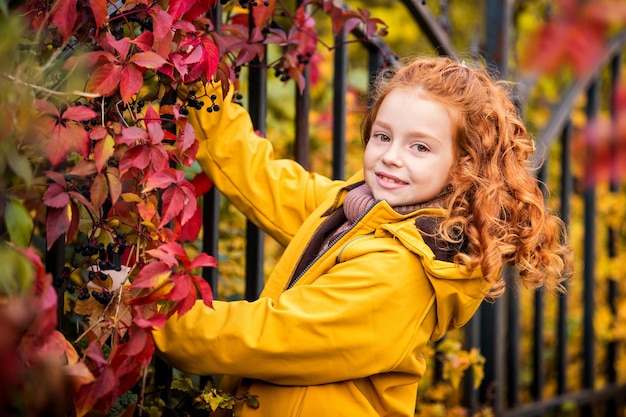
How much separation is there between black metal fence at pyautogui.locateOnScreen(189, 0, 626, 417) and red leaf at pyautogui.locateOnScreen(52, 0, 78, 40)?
75 centimetres

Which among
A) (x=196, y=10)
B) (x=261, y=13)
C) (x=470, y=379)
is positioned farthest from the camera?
(x=470, y=379)

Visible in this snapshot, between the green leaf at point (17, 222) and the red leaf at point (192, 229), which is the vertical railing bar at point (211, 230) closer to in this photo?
the red leaf at point (192, 229)

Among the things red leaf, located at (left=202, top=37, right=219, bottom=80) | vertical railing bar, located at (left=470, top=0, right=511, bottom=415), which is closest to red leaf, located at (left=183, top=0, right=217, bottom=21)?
red leaf, located at (left=202, top=37, right=219, bottom=80)

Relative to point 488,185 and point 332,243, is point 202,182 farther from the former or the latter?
point 488,185

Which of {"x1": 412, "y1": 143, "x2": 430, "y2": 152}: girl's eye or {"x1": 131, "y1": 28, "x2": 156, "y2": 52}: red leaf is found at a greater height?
{"x1": 131, "y1": 28, "x2": 156, "y2": 52}: red leaf

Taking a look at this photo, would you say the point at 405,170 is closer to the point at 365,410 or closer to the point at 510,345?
the point at 365,410

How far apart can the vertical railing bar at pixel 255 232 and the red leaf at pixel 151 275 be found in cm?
77

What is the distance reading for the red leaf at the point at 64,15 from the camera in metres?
1.41

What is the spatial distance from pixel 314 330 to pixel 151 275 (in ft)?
1.26

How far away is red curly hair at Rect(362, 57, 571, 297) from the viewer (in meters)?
1.86

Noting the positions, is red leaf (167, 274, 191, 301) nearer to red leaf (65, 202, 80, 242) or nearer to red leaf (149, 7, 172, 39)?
red leaf (65, 202, 80, 242)

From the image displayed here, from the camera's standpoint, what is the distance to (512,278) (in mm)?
3260

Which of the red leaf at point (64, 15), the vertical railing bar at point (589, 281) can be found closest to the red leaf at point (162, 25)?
the red leaf at point (64, 15)

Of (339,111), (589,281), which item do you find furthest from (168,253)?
(589,281)
